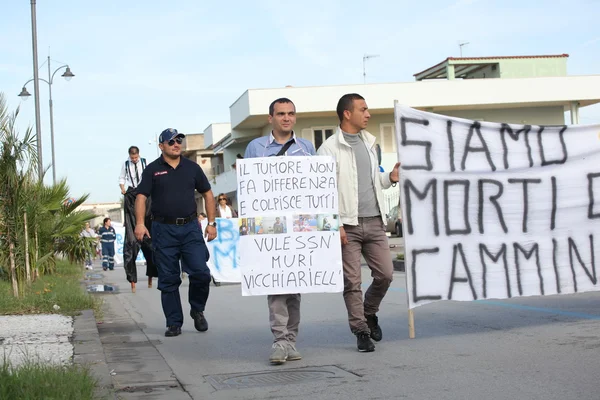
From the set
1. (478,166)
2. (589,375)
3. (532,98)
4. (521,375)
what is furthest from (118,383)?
(532,98)

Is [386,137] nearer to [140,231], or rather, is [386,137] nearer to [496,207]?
[140,231]

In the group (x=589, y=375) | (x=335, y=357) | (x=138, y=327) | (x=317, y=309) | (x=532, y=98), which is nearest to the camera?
(x=589, y=375)

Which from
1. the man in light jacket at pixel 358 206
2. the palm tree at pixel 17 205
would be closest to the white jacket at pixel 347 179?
the man in light jacket at pixel 358 206

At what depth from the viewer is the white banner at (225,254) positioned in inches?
680

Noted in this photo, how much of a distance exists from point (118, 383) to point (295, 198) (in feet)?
6.47

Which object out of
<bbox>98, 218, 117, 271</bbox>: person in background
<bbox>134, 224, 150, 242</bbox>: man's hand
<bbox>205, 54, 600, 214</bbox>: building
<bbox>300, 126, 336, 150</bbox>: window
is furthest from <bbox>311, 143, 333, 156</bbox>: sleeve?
<bbox>300, 126, 336, 150</bbox>: window

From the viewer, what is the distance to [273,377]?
648 centimetres

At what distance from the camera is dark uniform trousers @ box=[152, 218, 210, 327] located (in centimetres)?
894

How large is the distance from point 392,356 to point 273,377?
3.52 ft

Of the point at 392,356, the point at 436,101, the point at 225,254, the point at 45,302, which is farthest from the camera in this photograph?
the point at 436,101

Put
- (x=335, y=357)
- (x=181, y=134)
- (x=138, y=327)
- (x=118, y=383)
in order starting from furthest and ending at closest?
(x=138, y=327) → (x=181, y=134) → (x=335, y=357) → (x=118, y=383)

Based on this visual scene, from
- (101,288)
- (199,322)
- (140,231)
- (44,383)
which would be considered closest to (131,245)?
(101,288)

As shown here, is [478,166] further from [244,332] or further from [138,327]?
[138,327]

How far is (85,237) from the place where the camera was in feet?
60.3
